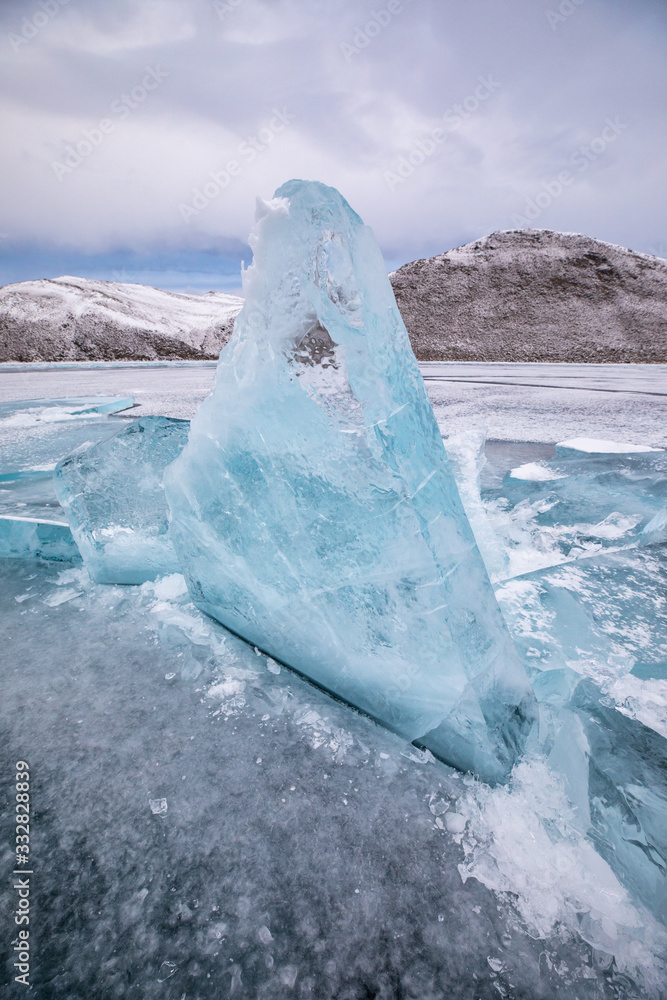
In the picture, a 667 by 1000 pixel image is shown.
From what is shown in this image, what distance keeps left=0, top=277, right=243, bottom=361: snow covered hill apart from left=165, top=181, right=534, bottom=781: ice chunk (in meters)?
24.0

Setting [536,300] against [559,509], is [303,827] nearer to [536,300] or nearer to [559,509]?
[559,509]

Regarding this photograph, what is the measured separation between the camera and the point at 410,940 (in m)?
0.50

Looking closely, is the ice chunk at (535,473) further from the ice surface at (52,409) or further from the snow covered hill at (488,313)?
the snow covered hill at (488,313)

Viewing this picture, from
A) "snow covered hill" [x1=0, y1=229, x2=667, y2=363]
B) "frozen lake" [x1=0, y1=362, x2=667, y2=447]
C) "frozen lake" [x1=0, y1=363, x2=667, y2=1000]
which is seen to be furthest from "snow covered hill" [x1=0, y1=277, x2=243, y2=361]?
"frozen lake" [x1=0, y1=363, x2=667, y2=1000]

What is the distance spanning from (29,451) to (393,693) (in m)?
2.64

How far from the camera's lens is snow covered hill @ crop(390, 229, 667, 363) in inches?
805

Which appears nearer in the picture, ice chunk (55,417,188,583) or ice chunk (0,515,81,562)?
ice chunk (55,417,188,583)

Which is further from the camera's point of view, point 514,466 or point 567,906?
point 514,466

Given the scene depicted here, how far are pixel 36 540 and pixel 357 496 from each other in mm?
1094

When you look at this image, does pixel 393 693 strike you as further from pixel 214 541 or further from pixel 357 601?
pixel 214 541

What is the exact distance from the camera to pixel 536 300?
2275 centimetres

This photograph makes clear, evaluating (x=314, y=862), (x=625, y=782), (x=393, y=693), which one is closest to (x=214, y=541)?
(x=393, y=693)

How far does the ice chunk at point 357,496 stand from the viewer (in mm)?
683

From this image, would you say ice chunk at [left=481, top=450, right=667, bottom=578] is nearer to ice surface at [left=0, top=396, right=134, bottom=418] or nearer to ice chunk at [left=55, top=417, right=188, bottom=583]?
ice chunk at [left=55, top=417, right=188, bottom=583]
